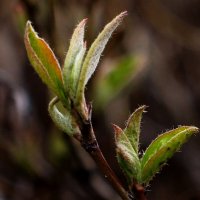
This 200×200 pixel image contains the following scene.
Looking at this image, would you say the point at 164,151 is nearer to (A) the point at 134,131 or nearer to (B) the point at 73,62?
(A) the point at 134,131

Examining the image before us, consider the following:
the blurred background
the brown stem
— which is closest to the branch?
the brown stem

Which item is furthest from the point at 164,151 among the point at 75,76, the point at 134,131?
the point at 75,76

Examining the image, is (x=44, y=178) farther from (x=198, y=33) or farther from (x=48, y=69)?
(x=198, y=33)

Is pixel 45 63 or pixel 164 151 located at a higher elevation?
pixel 45 63

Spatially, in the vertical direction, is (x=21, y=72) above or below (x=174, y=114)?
above

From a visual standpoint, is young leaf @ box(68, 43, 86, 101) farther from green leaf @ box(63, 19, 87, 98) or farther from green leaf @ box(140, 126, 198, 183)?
green leaf @ box(140, 126, 198, 183)

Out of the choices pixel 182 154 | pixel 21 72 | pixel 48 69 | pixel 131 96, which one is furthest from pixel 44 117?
pixel 48 69

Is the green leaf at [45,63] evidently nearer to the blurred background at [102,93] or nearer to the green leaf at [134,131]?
the green leaf at [134,131]
